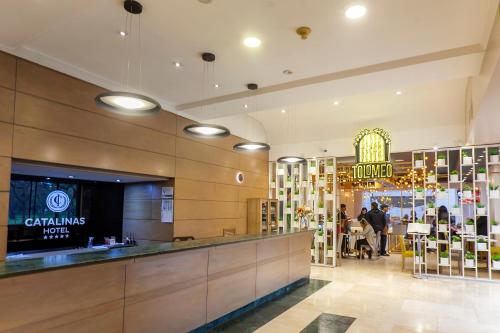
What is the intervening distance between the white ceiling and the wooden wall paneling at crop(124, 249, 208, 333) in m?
2.80

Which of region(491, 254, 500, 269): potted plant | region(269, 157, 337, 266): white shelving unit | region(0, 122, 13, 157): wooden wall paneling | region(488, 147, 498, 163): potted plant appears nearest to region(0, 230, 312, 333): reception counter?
region(0, 122, 13, 157): wooden wall paneling

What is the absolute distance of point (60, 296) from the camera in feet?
9.34

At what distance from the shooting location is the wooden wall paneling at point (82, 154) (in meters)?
4.83

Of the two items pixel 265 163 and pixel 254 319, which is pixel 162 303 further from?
pixel 265 163

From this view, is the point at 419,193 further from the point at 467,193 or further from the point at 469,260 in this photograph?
the point at 469,260

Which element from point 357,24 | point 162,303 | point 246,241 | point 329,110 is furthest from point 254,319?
point 329,110

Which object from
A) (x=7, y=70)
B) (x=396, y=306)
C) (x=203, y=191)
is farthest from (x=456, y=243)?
(x=7, y=70)

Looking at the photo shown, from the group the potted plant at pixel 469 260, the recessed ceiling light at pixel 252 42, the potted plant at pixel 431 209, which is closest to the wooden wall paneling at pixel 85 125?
the recessed ceiling light at pixel 252 42

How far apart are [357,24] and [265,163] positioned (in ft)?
23.8

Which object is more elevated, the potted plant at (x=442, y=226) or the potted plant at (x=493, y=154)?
the potted plant at (x=493, y=154)

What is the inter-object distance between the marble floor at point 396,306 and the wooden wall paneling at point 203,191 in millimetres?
2923

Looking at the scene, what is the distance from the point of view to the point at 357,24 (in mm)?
4207

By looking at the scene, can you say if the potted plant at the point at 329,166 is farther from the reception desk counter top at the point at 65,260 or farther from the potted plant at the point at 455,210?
the reception desk counter top at the point at 65,260

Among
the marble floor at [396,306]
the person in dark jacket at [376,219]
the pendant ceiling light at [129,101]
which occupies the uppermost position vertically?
the pendant ceiling light at [129,101]
